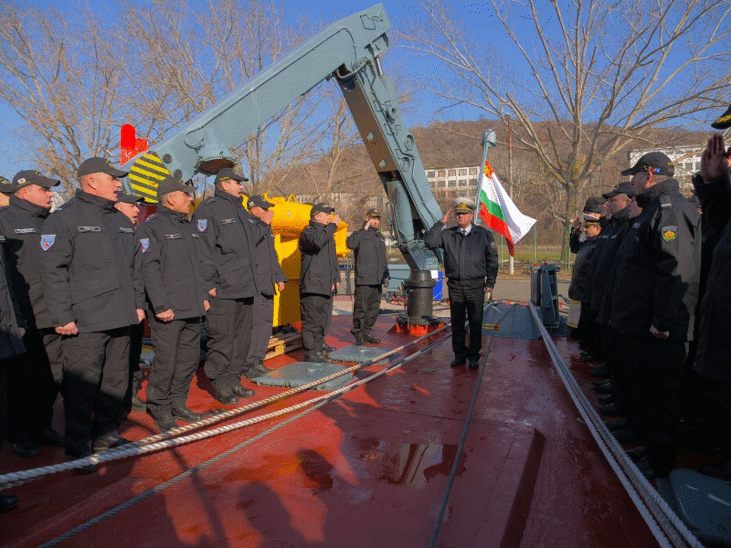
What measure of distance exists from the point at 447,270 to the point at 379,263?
133 centimetres

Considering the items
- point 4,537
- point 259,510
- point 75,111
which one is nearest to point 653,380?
point 259,510

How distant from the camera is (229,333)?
4375mm

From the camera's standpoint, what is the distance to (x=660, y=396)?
286 cm

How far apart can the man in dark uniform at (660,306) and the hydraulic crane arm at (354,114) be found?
3358 mm

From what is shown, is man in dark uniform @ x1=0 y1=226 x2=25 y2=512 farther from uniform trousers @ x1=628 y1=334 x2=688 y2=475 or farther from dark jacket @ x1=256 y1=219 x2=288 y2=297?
uniform trousers @ x1=628 y1=334 x2=688 y2=475

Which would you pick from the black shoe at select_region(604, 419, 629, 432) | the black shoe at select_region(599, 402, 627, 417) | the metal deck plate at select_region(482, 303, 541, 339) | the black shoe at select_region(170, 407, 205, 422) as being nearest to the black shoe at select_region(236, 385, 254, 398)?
the black shoe at select_region(170, 407, 205, 422)

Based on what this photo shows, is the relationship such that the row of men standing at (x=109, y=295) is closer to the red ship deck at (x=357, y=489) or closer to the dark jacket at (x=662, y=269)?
the red ship deck at (x=357, y=489)

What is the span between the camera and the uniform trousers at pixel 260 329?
16.9ft

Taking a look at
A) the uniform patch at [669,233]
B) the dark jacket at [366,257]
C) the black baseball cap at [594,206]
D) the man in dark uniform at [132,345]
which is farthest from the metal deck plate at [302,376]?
the black baseball cap at [594,206]

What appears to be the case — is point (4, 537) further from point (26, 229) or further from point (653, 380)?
point (653, 380)

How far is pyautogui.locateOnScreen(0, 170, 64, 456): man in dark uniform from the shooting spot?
128 inches

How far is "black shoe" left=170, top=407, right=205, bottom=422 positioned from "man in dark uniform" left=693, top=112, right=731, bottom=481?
10.9 feet

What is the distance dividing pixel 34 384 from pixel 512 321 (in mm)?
6627

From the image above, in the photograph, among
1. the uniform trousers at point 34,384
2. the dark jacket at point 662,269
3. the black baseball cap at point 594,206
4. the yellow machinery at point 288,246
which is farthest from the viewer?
the black baseball cap at point 594,206
